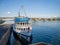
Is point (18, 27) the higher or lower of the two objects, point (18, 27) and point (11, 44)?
the higher

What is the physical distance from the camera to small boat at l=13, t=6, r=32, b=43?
7327 mm

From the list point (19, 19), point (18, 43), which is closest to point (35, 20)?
point (19, 19)

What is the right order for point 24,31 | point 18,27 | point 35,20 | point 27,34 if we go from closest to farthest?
point 27,34 → point 24,31 → point 18,27 → point 35,20

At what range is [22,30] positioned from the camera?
8.29 metres

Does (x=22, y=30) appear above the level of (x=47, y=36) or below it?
above

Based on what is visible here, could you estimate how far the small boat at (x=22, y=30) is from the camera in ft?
24.0

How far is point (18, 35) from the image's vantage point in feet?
25.7

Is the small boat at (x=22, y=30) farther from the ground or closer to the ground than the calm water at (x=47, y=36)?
farther from the ground

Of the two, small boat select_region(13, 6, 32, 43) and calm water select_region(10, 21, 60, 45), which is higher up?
small boat select_region(13, 6, 32, 43)

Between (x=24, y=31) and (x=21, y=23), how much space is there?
3.25ft

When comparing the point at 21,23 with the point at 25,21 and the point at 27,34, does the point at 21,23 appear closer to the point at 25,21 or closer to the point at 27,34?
the point at 25,21

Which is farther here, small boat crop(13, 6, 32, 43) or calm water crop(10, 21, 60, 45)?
calm water crop(10, 21, 60, 45)

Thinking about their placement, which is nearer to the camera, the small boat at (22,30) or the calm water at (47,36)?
the small boat at (22,30)

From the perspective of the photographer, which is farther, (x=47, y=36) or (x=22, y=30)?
(x=47, y=36)
